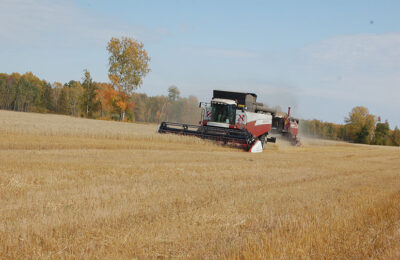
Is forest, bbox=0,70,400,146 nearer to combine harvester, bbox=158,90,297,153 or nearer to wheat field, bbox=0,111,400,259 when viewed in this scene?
combine harvester, bbox=158,90,297,153

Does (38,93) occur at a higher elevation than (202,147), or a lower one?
higher

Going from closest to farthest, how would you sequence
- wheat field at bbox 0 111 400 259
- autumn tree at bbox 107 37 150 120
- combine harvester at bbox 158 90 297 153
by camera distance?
wheat field at bbox 0 111 400 259 → combine harvester at bbox 158 90 297 153 → autumn tree at bbox 107 37 150 120

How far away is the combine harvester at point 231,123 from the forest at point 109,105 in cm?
2309

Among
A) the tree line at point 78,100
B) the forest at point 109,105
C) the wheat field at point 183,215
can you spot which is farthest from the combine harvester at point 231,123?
the tree line at point 78,100

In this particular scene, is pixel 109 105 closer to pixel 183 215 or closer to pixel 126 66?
pixel 126 66

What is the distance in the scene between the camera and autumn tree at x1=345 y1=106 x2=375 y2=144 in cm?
6944

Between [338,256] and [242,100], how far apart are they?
18.6 meters

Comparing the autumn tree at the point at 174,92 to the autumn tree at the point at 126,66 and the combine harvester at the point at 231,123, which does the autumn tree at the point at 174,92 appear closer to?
the autumn tree at the point at 126,66

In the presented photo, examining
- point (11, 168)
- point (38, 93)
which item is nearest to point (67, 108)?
point (38, 93)

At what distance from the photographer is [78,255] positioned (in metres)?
3.37

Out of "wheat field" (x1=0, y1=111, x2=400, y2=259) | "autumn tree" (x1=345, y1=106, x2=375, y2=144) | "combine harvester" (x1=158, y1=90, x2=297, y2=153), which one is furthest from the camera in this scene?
"autumn tree" (x1=345, y1=106, x2=375, y2=144)

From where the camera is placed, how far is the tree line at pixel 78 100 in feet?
204

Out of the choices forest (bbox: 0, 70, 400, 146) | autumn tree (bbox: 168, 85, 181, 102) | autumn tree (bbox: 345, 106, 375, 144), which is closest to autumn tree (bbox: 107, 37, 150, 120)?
forest (bbox: 0, 70, 400, 146)

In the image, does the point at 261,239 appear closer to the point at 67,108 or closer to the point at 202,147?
the point at 202,147
